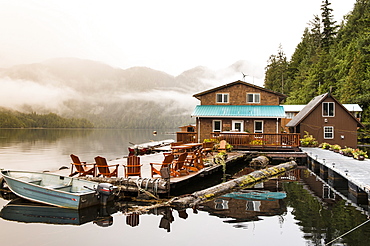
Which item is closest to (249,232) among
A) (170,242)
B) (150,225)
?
(170,242)

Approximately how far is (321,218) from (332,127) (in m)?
22.7

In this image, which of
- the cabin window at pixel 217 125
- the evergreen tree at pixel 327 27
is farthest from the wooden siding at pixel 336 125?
the evergreen tree at pixel 327 27

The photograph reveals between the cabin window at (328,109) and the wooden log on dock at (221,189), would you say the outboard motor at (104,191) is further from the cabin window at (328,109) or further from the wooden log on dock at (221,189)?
the cabin window at (328,109)

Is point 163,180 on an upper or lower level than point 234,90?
lower

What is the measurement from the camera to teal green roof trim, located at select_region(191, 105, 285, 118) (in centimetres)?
2881

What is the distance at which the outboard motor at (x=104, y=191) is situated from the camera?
11.6 meters

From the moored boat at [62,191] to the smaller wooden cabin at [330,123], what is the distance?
23.8 meters

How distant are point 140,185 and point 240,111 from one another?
18.8m

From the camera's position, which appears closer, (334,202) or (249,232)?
(249,232)

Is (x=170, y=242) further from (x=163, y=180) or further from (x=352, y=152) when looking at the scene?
(x=352, y=152)

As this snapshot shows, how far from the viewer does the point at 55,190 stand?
11.5 metres

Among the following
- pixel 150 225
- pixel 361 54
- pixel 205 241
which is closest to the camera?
pixel 205 241

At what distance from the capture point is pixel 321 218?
10.3 metres

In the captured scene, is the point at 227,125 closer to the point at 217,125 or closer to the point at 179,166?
the point at 217,125
